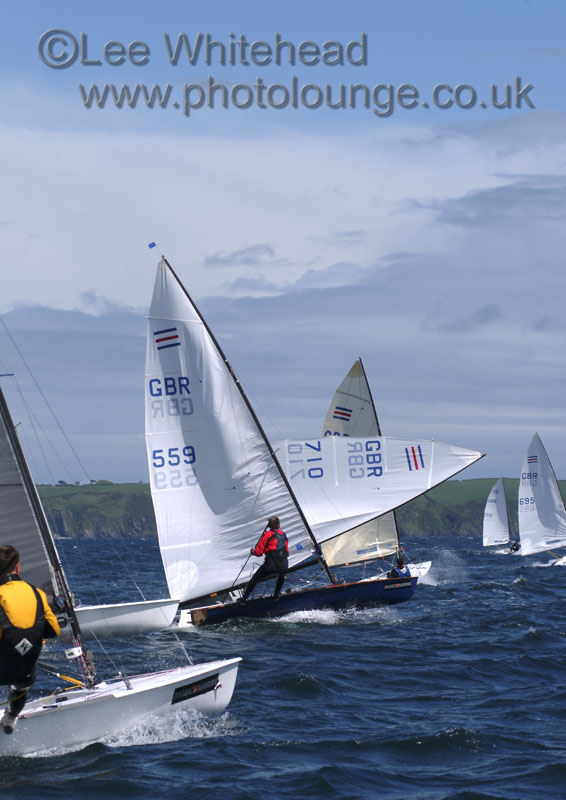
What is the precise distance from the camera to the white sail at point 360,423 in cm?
3203

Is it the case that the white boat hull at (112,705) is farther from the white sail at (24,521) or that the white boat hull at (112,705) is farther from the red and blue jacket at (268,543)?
the red and blue jacket at (268,543)

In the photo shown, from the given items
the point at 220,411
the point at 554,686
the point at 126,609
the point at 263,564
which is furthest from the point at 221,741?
the point at 220,411

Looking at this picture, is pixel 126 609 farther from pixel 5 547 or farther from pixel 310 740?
pixel 5 547

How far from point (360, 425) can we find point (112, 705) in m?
20.9

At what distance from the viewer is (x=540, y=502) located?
55.0 m

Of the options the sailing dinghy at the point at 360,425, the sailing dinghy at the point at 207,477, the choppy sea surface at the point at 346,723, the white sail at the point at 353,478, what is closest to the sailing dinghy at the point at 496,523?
the sailing dinghy at the point at 360,425

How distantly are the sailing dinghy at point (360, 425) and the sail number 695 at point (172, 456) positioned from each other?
9.44 meters

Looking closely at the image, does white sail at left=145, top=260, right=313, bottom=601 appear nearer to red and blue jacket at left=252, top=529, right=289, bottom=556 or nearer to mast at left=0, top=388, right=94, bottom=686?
red and blue jacket at left=252, top=529, right=289, bottom=556

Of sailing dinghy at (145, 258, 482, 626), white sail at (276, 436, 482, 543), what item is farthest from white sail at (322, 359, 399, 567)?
sailing dinghy at (145, 258, 482, 626)

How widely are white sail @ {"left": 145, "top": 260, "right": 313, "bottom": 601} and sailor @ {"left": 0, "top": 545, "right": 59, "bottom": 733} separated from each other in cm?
1242

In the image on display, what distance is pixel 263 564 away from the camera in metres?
23.1

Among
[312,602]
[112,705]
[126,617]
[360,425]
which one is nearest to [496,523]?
[360,425]

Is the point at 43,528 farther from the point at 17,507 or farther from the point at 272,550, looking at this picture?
the point at 272,550

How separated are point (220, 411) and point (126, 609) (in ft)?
18.8
